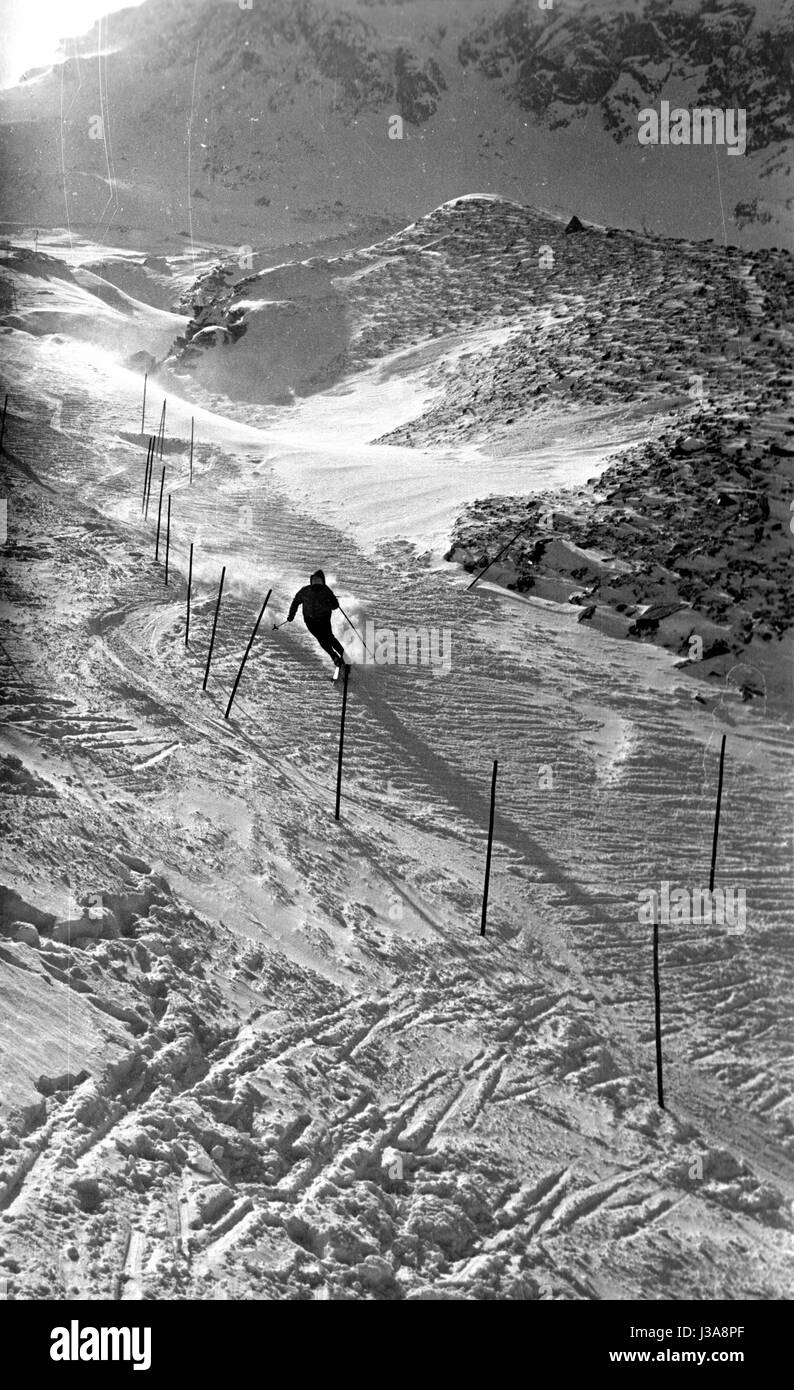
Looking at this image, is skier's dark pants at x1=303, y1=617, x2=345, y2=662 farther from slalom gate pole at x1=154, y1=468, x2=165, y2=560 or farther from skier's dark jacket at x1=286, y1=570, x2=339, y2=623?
slalom gate pole at x1=154, y1=468, x2=165, y2=560

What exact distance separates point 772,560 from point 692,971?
1222cm

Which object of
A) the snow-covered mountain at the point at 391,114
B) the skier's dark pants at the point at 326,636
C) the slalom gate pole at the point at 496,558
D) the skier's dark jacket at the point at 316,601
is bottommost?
the skier's dark pants at the point at 326,636

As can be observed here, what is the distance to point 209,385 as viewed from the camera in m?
46.7

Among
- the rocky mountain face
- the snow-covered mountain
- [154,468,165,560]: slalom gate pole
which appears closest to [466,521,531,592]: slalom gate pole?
[154,468,165,560]: slalom gate pole

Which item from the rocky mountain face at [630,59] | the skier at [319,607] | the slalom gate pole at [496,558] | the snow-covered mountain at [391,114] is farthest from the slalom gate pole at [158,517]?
the rocky mountain face at [630,59]

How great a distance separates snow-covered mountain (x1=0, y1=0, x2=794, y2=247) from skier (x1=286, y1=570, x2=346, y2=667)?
109 metres

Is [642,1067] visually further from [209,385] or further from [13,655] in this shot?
[209,385]

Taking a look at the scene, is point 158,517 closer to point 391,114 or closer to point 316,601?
point 316,601

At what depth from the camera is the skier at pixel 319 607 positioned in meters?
15.6

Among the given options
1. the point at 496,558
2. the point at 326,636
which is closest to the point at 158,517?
the point at 496,558

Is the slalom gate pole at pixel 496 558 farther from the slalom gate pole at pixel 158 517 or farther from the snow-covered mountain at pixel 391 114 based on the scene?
the snow-covered mountain at pixel 391 114

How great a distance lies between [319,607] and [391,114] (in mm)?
159478

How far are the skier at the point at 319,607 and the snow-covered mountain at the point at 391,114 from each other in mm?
109041

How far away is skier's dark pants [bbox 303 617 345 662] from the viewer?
51.6 ft
